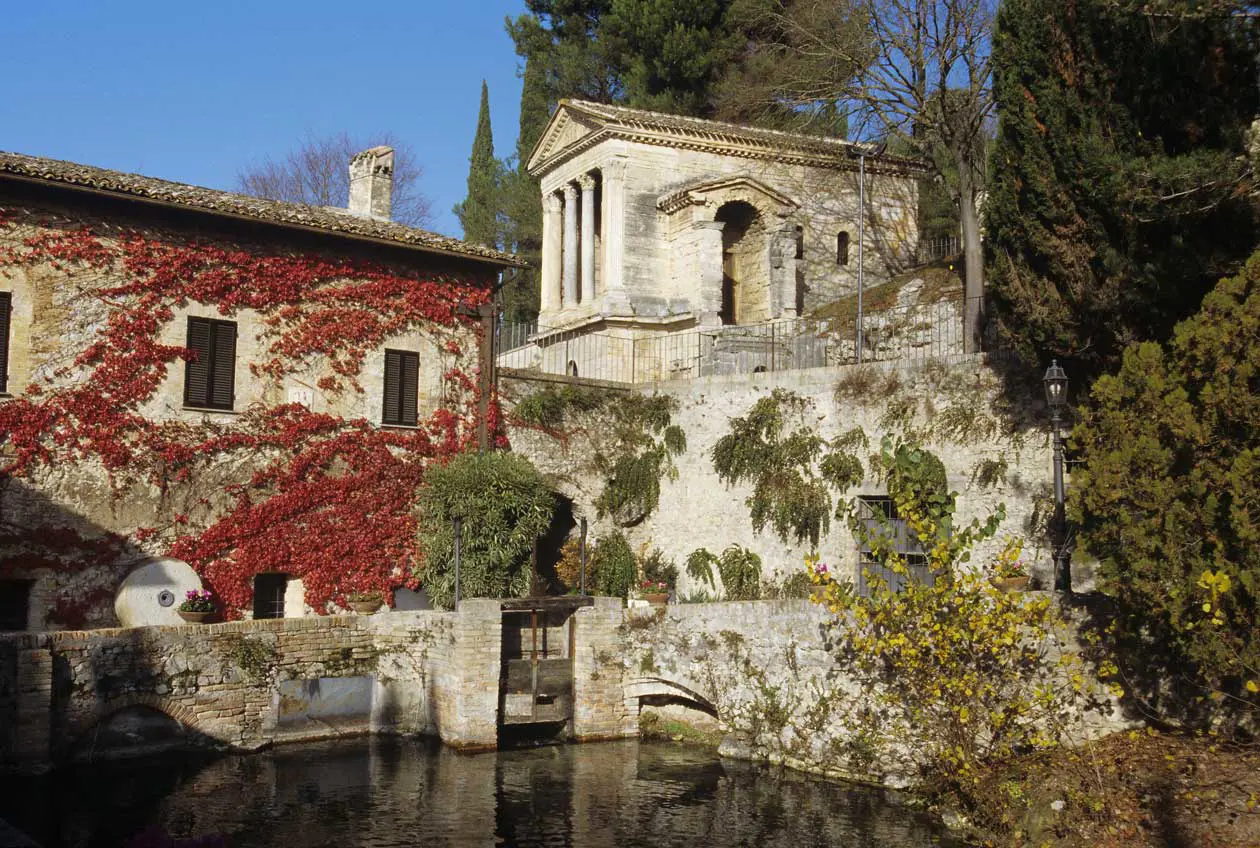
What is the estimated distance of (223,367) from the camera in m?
20.4

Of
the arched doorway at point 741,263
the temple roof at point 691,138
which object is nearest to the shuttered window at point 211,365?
the temple roof at point 691,138

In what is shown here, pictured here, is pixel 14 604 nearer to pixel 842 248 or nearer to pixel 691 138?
pixel 691 138

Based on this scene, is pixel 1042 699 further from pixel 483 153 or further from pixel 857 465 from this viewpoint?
pixel 483 153

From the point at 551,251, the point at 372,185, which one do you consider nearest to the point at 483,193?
the point at 551,251

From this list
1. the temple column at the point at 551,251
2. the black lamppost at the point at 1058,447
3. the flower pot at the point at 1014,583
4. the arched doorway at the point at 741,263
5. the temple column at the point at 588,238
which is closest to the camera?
the black lamppost at the point at 1058,447

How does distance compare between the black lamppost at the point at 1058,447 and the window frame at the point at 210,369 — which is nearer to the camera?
the black lamppost at the point at 1058,447

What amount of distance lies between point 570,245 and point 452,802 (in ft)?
75.1

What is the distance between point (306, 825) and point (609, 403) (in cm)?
1243

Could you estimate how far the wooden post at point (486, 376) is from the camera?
2266 cm

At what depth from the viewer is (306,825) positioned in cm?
1309

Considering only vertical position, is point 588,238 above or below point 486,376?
above

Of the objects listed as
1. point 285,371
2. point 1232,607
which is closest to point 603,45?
point 285,371

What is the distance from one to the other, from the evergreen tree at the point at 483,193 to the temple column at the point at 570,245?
843 cm

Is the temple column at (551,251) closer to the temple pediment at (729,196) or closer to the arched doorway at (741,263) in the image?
the temple pediment at (729,196)
